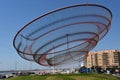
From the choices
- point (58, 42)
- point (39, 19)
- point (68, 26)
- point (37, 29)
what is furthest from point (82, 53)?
point (39, 19)

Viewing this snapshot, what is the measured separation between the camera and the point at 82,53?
62.0 meters

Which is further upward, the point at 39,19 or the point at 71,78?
the point at 39,19

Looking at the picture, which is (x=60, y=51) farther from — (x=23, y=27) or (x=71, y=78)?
(x=23, y=27)

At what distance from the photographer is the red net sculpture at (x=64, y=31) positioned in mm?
31266

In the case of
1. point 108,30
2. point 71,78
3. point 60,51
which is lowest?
point 71,78

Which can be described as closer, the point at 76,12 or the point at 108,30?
the point at 76,12

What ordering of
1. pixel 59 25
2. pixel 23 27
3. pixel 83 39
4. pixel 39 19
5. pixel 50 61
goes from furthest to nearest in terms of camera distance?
1. pixel 50 61
2. pixel 83 39
3. pixel 59 25
4. pixel 23 27
5. pixel 39 19

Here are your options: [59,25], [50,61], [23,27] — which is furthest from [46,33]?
[50,61]

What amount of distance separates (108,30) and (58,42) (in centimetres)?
923

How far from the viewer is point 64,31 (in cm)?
4056

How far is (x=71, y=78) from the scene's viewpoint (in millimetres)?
Result: 37562

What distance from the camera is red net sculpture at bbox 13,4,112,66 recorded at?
31266 millimetres

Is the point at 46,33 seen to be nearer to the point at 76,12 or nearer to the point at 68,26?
the point at 68,26

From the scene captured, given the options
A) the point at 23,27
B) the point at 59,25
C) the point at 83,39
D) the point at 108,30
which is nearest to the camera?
the point at 23,27
